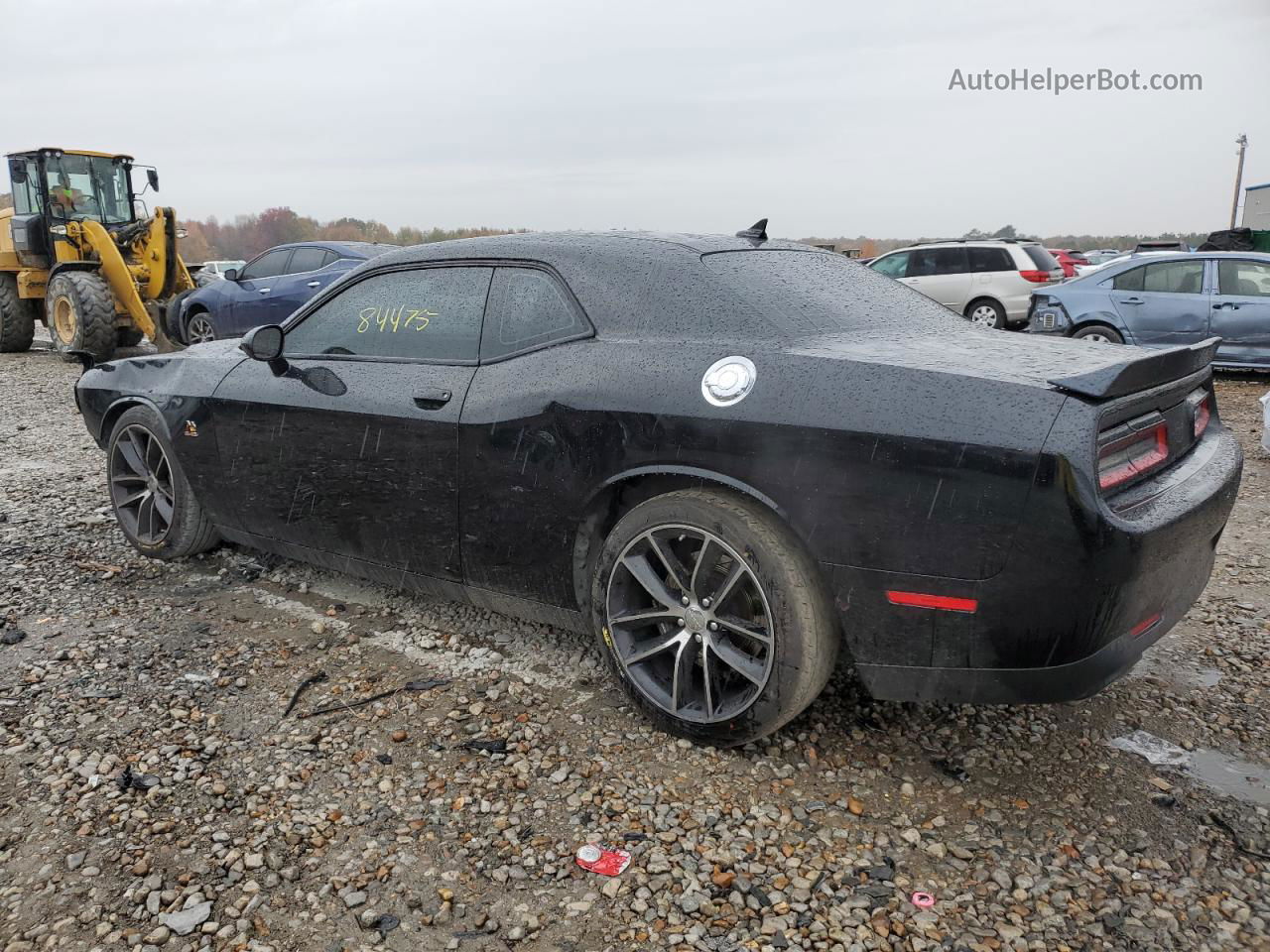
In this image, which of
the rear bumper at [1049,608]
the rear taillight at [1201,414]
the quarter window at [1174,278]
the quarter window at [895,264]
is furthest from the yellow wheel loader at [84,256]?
the rear taillight at [1201,414]

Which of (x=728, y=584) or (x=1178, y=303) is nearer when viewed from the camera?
(x=728, y=584)

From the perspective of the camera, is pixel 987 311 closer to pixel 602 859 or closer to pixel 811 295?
pixel 811 295

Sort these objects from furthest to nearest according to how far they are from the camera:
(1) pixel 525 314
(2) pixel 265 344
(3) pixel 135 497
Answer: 1. (3) pixel 135 497
2. (2) pixel 265 344
3. (1) pixel 525 314

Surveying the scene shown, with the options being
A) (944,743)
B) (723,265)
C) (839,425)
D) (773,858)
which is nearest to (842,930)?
(773,858)

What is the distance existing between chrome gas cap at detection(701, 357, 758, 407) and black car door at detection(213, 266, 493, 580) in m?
0.94

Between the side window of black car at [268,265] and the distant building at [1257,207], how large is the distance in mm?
37867

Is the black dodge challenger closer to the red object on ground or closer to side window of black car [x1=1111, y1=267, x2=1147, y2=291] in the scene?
the red object on ground

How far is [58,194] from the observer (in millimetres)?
13578

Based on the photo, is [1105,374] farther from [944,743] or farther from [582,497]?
[582,497]

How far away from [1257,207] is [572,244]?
44.4 metres

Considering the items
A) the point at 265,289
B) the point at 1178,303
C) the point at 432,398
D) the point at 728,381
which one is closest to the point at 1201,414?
the point at 728,381

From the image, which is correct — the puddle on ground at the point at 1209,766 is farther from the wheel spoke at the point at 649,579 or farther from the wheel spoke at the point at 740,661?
the wheel spoke at the point at 649,579

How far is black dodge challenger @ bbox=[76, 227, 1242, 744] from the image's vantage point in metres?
2.29

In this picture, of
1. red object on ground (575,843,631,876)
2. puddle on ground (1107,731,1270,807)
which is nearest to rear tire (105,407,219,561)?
red object on ground (575,843,631,876)
